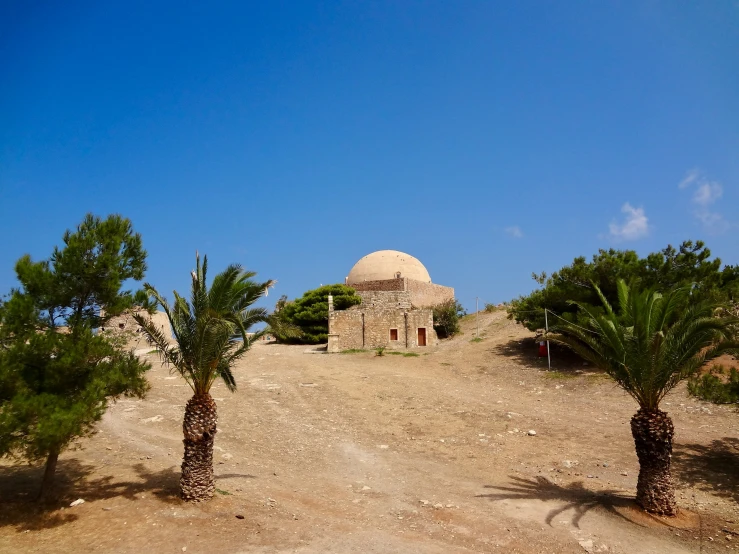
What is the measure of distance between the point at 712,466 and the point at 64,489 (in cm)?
1246

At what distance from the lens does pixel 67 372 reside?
23.8ft

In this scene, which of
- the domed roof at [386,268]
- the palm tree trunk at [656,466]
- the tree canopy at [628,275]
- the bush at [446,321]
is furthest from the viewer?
the domed roof at [386,268]

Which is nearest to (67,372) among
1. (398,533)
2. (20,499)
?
(20,499)

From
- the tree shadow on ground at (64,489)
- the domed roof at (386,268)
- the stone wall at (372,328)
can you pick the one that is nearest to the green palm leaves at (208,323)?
the tree shadow on ground at (64,489)

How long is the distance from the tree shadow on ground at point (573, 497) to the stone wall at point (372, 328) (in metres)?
16.3

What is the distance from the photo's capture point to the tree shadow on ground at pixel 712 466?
9.01 m

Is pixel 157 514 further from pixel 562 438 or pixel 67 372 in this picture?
pixel 562 438

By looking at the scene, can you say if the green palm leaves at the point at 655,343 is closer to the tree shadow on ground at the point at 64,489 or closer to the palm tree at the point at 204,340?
the palm tree at the point at 204,340

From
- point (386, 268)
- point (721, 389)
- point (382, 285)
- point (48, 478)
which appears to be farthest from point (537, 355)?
point (48, 478)

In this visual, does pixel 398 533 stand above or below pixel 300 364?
below

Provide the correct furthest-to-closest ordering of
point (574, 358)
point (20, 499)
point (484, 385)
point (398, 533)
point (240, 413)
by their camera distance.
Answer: point (574, 358), point (484, 385), point (240, 413), point (20, 499), point (398, 533)

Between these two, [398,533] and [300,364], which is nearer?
[398,533]

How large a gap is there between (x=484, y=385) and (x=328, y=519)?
37.4 ft

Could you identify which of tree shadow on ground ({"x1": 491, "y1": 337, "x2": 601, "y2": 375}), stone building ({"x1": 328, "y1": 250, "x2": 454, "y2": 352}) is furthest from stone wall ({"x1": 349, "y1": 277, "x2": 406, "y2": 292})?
tree shadow on ground ({"x1": 491, "y1": 337, "x2": 601, "y2": 375})
